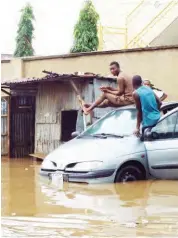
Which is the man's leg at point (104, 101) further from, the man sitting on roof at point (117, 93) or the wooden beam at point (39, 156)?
the wooden beam at point (39, 156)

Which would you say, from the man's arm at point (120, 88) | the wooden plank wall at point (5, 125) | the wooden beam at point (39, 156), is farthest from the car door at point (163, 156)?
the wooden plank wall at point (5, 125)

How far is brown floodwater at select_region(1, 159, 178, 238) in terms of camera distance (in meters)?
5.79

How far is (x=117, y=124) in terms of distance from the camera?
10188 mm

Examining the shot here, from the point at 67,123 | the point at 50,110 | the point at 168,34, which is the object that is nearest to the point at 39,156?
the point at 67,123

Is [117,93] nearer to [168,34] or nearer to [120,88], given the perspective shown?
[120,88]

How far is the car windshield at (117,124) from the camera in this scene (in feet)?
32.7

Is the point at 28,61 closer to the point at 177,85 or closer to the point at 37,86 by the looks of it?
the point at 37,86

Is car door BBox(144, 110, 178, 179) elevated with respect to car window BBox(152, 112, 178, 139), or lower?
lower

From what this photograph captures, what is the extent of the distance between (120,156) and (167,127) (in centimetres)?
118

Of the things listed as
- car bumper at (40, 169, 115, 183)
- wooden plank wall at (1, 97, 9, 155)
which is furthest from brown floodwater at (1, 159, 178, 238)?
wooden plank wall at (1, 97, 9, 155)

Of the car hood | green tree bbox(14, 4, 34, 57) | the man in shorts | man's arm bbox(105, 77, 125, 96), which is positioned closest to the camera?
the car hood

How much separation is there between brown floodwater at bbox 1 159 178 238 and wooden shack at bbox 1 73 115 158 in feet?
14.8

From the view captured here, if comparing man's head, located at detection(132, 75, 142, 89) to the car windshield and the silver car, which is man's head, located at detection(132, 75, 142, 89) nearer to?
the car windshield

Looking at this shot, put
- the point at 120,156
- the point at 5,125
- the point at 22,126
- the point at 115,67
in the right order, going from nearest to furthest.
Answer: the point at 120,156
the point at 115,67
the point at 5,125
the point at 22,126
